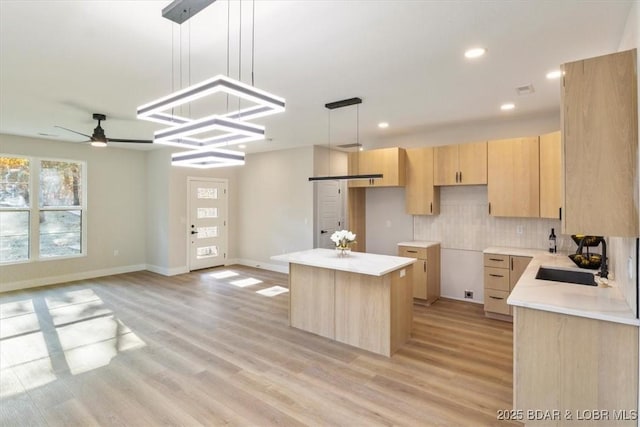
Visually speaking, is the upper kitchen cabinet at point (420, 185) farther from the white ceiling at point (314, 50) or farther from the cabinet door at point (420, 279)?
the white ceiling at point (314, 50)

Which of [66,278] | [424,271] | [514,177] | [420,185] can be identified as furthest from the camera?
[66,278]

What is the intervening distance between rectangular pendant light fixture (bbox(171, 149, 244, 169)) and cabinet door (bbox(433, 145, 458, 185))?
3.21 metres

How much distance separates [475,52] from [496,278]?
10.0 feet

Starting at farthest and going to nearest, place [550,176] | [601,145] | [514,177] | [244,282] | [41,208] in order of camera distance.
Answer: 1. [244,282]
2. [41,208]
3. [514,177]
4. [550,176]
5. [601,145]

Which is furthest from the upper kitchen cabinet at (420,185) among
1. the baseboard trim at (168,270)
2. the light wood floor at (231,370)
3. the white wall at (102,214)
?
the white wall at (102,214)

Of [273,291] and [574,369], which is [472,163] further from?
[273,291]

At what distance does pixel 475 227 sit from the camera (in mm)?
5242

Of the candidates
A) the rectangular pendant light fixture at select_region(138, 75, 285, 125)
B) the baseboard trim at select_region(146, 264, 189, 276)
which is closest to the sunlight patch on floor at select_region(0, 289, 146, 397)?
the baseboard trim at select_region(146, 264, 189, 276)

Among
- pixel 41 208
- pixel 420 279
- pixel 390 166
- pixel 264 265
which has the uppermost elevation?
pixel 390 166

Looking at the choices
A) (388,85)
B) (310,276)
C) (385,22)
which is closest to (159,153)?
(310,276)

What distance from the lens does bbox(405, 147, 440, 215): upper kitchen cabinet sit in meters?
5.36

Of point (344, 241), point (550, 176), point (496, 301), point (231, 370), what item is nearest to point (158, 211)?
point (344, 241)

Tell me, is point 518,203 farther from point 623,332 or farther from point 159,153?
point 159,153

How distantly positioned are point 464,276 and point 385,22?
4.29 metres
